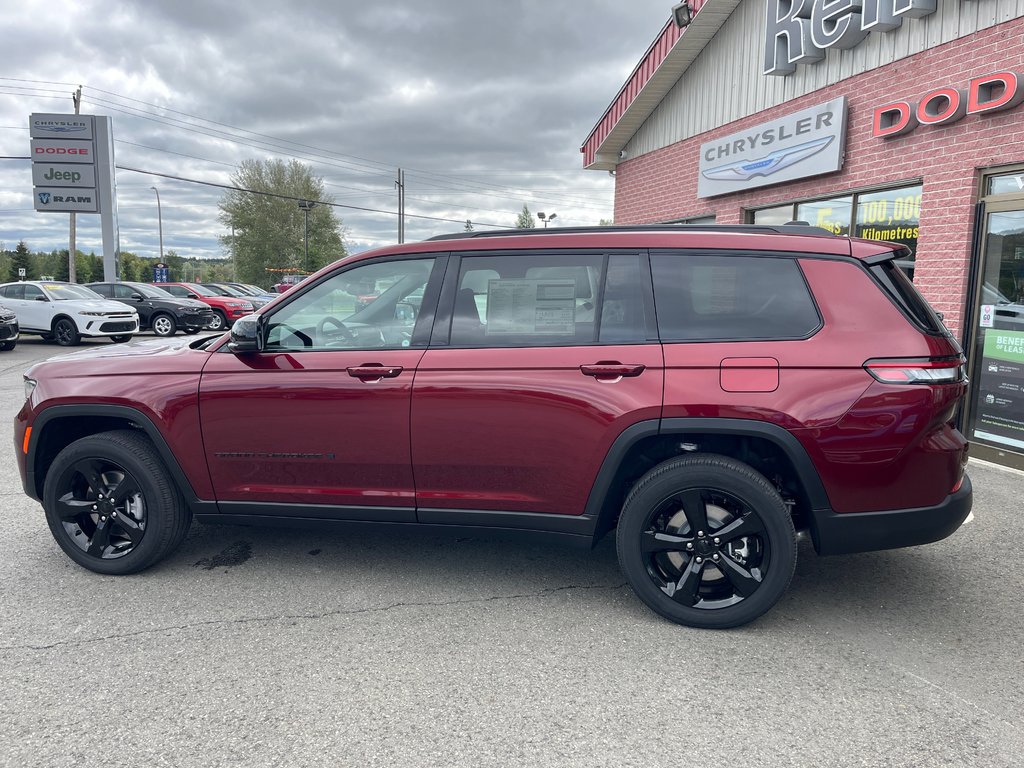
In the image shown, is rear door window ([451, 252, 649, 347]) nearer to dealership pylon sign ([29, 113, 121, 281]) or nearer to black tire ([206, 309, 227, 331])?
black tire ([206, 309, 227, 331])

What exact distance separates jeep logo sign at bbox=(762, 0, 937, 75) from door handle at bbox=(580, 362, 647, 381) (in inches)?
237

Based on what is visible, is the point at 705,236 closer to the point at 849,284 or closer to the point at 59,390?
the point at 849,284

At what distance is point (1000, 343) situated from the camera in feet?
21.0

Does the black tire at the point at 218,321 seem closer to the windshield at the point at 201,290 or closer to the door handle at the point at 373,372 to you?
the windshield at the point at 201,290

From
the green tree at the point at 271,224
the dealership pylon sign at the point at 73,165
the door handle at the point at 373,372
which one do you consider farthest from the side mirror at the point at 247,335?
the green tree at the point at 271,224

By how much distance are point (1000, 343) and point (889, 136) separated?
7.96 feet

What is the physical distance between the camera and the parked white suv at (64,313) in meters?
16.8

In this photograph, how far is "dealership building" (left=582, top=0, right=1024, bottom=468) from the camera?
20.8ft

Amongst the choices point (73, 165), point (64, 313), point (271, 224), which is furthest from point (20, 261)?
point (64, 313)

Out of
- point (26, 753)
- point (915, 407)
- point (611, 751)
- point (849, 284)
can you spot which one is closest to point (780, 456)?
point (915, 407)

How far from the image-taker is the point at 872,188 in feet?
25.5

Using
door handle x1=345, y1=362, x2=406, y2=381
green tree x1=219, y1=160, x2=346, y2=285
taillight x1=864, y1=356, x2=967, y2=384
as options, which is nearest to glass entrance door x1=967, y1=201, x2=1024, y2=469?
taillight x1=864, y1=356, x2=967, y2=384

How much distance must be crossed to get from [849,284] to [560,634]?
1974 mm

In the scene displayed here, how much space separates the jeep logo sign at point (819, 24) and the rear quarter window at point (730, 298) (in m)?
5.44
